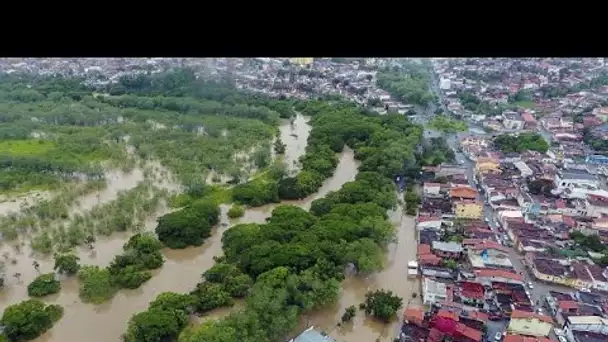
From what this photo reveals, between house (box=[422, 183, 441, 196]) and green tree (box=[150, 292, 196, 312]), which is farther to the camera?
house (box=[422, 183, 441, 196])

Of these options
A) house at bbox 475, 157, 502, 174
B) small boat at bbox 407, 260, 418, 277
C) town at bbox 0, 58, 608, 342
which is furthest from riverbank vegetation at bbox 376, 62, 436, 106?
small boat at bbox 407, 260, 418, 277

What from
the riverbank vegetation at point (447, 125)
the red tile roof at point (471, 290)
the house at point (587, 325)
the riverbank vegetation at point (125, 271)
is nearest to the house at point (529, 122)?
the riverbank vegetation at point (447, 125)

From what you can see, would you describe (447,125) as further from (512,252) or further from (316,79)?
(512,252)

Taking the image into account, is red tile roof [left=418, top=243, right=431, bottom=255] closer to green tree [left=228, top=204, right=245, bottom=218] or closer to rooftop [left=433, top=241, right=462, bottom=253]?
rooftop [left=433, top=241, right=462, bottom=253]

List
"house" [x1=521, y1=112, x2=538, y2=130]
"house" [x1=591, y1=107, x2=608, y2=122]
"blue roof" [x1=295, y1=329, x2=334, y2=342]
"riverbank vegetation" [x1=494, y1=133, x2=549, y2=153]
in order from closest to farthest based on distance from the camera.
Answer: "blue roof" [x1=295, y1=329, x2=334, y2=342] < "riverbank vegetation" [x1=494, y1=133, x2=549, y2=153] < "house" [x1=521, y1=112, x2=538, y2=130] < "house" [x1=591, y1=107, x2=608, y2=122]

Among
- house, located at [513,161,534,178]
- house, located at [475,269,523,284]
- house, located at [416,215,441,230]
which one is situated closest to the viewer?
house, located at [475,269,523,284]

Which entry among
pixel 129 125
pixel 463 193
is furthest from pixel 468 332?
pixel 129 125
